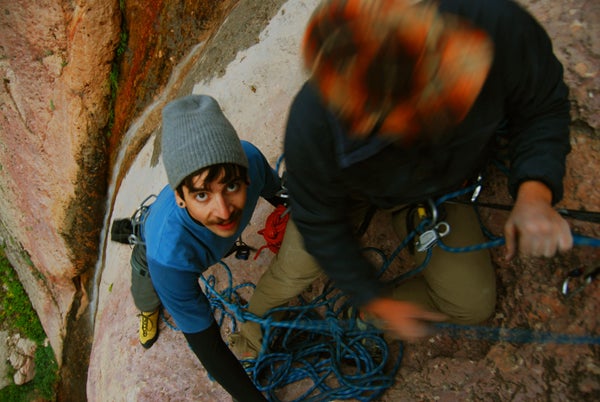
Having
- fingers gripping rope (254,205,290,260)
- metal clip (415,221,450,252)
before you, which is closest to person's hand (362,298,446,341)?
metal clip (415,221,450,252)

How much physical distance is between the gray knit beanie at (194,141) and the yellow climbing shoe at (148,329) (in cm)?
135

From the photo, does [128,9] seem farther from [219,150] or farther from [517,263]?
[517,263]

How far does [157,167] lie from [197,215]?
6.12 feet

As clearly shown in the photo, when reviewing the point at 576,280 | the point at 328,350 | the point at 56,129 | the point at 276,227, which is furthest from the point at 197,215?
the point at 56,129

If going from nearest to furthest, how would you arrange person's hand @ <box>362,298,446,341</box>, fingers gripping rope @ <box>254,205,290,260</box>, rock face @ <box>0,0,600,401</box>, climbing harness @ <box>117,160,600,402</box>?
person's hand @ <box>362,298,446,341</box>
rock face @ <box>0,0,600,401</box>
climbing harness @ <box>117,160,600,402</box>
fingers gripping rope @ <box>254,205,290,260</box>

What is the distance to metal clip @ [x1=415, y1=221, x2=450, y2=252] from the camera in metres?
1.74

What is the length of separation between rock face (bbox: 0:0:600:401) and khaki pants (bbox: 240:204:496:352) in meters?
0.18

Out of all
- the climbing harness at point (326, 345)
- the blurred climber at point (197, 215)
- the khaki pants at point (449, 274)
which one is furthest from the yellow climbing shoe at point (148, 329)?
the khaki pants at point (449, 274)

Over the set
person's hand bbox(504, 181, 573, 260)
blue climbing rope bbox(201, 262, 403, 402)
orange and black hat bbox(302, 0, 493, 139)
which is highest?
orange and black hat bbox(302, 0, 493, 139)

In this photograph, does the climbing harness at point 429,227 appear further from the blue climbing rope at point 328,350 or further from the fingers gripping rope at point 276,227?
the fingers gripping rope at point 276,227

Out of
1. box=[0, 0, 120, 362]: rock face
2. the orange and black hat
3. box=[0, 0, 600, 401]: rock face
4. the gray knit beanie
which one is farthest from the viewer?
box=[0, 0, 120, 362]: rock face

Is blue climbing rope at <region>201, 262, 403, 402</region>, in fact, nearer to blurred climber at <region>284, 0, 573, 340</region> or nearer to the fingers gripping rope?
the fingers gripping rope

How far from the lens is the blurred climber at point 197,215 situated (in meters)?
1.64

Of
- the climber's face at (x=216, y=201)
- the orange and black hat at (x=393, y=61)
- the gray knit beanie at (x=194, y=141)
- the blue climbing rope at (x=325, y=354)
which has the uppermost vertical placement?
the orange and black hat at (x=393, y=61)
